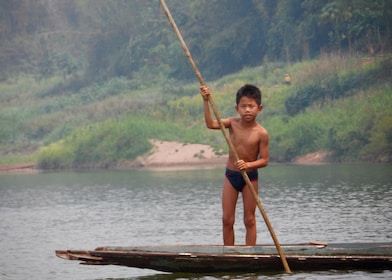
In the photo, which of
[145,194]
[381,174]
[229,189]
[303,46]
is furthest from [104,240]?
[303,46]

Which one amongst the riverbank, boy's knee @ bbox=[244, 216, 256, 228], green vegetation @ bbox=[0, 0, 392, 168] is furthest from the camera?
green vegetation @ bbox=[0, 0, 392, 168]

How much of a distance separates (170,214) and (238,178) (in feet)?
30.2

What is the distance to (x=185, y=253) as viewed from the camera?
14.2 meters

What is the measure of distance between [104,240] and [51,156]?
26.4 meters

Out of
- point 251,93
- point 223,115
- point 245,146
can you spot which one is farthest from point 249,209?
point 223,115

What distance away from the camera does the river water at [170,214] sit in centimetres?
1741

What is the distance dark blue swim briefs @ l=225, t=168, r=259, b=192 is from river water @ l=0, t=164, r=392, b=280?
39.8 inches

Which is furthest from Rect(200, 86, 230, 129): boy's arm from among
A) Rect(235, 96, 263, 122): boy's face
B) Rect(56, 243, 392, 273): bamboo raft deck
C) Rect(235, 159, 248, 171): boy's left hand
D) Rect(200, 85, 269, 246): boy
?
Rect(56, 243, 392, 273): bamboo raft deck

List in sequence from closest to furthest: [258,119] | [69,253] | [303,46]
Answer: [69,253], [258,119], [303,46]

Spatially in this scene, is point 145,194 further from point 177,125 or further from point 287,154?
point 177,125

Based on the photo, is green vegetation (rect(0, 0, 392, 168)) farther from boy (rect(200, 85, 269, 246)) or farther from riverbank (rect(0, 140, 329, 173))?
boy (rect(200, 85, 269, 246))

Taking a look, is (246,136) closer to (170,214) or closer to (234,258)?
(234,258)

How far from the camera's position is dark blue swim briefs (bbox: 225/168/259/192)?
14672 millimetres

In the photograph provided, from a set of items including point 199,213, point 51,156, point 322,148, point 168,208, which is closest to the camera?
point 199,213
